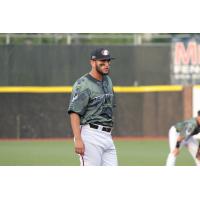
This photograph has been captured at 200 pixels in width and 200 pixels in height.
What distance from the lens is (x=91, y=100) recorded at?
8055 mm

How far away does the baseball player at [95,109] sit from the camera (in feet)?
26.2

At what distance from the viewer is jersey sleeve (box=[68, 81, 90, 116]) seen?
7.98 m

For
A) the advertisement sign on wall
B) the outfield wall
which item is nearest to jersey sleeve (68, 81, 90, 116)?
the outfield wall

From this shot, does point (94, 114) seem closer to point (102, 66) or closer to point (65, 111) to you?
point (102, 66)

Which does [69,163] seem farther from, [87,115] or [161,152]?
[87,115]

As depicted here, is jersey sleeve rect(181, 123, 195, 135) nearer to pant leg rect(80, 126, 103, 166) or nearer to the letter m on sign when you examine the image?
pant leg rect(80, 126, 103, 166)

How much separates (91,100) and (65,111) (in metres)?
15.6

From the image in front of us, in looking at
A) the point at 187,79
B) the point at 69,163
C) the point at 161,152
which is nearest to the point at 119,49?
the point at 187,79

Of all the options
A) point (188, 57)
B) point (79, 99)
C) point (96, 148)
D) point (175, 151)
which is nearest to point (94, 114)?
point (79, 99)

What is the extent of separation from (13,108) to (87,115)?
15.8m

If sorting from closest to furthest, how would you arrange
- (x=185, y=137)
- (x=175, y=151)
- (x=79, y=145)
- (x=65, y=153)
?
(x=79, y=145), (x=175, y=151), (x=185, y=137), (x=65, y=153)

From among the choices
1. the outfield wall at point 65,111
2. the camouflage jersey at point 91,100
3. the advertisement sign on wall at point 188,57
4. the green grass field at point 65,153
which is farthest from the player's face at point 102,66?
the advertisement sign on wall at point 188,57

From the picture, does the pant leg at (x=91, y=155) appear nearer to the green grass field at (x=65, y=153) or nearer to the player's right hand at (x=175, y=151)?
the player's right hand at (x=175, y=151)

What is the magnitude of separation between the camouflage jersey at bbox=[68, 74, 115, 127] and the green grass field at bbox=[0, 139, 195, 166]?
22.6ft
